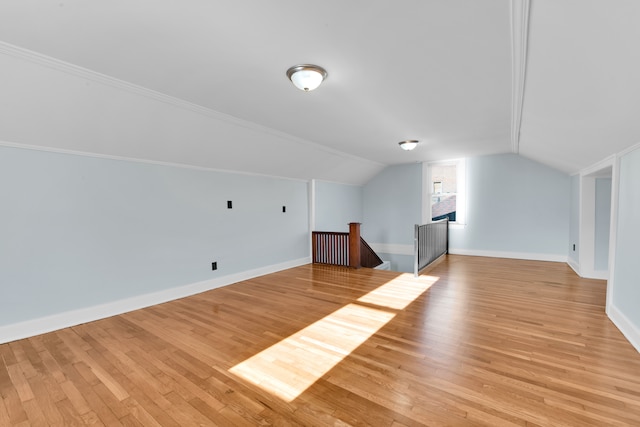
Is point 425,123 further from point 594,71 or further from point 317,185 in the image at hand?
point 317,185

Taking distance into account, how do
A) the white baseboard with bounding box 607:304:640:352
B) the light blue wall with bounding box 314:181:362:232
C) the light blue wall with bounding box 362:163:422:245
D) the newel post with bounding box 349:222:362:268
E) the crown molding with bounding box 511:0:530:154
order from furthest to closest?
1. the light blue wall with bounding box 362:163:422:245
2. the light blue wall with bounding box 314:181:362:232
3. the newel post with bounding box 349:222:362:268
4. the white baseboard with bounding box 607:304:640:352
5. the crown molding with bounding box 511:0:530:154

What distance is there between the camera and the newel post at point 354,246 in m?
5.72

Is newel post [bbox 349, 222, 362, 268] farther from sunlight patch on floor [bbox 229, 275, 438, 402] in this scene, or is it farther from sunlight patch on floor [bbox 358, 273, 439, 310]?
sunlight patch on floor [bbox 229, 275, 438, 402]

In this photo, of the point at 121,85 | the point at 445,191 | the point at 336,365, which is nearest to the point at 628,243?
the point at 336,365

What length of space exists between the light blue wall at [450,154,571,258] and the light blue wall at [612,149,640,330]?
3426 mm

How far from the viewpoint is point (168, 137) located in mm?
3535

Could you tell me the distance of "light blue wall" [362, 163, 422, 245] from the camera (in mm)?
7566

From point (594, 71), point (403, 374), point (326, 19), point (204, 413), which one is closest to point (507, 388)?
point (403, 374)

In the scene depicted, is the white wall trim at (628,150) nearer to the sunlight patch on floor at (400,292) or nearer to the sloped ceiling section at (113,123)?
the sunlight patch on floor at (400,292)

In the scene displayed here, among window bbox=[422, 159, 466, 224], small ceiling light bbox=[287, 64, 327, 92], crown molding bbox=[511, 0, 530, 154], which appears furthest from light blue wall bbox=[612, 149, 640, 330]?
window bbox=[422, 159, 466, 224]

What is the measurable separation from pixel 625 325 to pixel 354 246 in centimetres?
377

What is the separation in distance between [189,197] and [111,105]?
1.67 m

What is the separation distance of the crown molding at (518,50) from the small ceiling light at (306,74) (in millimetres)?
1356

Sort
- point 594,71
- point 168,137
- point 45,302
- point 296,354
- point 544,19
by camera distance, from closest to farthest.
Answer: point 544,19, point 594,71, point 296,354, point 45,302, point 168,137
